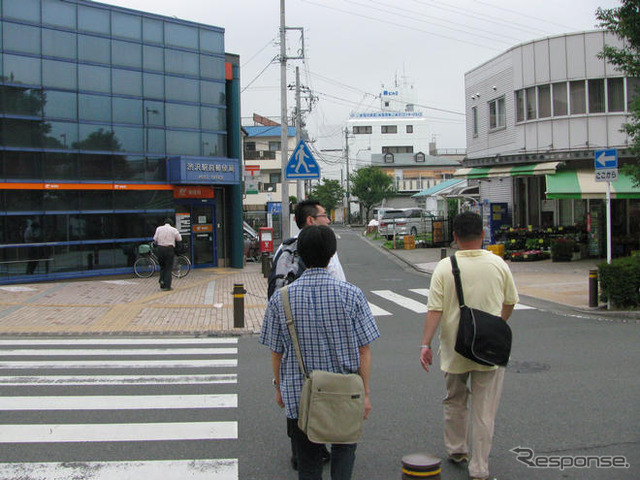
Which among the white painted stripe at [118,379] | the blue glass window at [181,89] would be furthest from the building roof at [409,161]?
the white painted stripe at [118,379]

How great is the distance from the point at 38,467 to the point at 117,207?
47.6 ft

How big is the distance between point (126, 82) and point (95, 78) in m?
0.95

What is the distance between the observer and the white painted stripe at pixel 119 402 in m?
6.53

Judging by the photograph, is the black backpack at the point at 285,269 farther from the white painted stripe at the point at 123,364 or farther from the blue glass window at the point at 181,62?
the blue glass window at the point at 181,62

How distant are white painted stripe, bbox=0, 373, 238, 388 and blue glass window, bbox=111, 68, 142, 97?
12774 mm

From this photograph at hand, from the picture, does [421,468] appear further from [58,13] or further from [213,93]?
[213,93]

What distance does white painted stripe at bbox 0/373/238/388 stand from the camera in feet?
24.8

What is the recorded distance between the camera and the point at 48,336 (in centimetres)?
1104

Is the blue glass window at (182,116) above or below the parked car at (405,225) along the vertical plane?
above

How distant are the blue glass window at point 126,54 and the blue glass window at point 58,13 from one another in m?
1.33

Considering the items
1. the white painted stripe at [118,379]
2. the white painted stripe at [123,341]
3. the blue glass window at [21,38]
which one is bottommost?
the white painted stripe at [118,379]

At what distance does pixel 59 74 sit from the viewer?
17594mm

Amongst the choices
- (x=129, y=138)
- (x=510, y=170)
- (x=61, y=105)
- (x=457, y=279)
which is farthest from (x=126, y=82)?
(x=457, y=279)

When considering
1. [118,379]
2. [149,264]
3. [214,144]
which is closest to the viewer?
[118,379]
